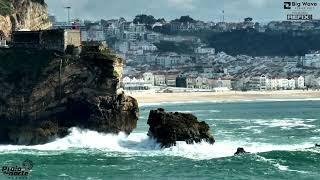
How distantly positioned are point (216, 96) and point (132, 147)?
362ft

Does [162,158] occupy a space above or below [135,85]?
below

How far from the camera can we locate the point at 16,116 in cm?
6056

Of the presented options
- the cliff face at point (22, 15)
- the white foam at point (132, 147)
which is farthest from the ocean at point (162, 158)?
the cliff face at point (22, 15)

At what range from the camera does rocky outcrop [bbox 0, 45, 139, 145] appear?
60156 mm

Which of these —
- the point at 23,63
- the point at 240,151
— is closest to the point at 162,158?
the point at 240,151

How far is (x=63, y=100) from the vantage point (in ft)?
199

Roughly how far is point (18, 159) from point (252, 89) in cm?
15004

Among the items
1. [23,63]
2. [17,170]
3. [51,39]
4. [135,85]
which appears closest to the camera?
[17,170]

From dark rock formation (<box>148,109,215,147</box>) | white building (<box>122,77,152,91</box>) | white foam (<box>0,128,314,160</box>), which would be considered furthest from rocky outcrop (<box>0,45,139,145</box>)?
white building (<box>122,77,152,91</box>)

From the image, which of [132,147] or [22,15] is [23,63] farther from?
[22,15]

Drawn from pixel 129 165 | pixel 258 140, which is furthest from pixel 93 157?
pixel 258 140

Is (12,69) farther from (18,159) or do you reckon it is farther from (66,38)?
(18,159)

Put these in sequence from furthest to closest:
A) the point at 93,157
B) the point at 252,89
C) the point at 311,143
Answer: the point at 252,89 → the point at 311,143 → the point at 93,157

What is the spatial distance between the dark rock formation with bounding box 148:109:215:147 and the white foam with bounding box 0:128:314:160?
0.47 metres
